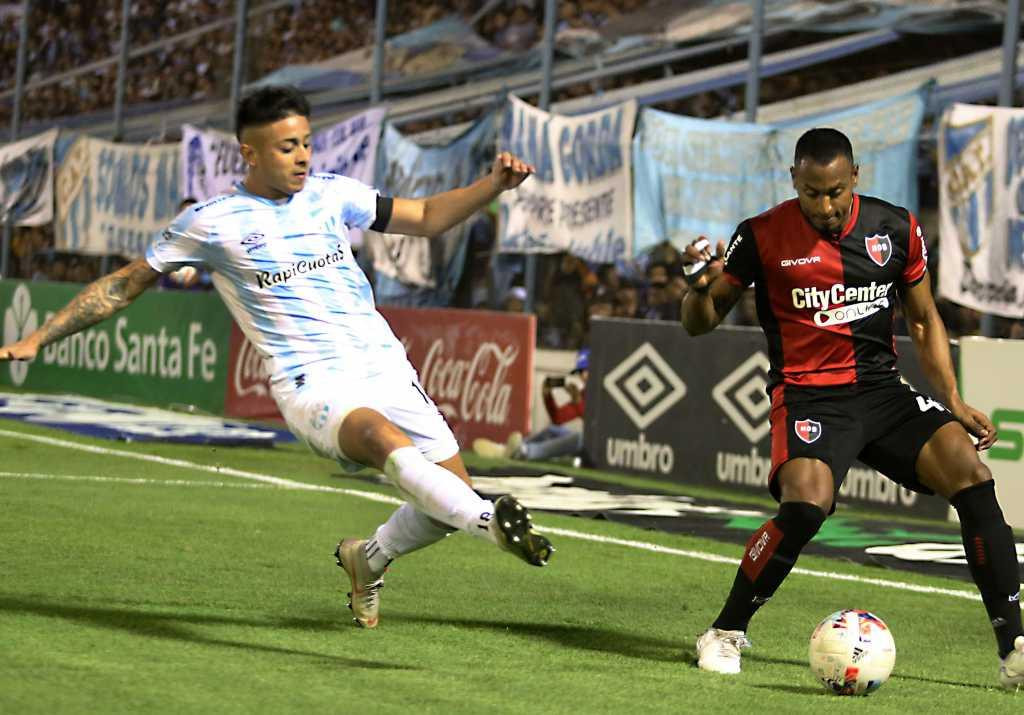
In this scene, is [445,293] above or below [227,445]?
above

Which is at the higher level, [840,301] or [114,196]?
[114,196]

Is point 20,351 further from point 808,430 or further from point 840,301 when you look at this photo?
point 840,301

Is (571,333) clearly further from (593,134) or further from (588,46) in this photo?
(588,46)

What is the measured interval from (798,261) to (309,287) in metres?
1.78

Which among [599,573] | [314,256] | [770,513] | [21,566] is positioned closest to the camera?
[314,256]

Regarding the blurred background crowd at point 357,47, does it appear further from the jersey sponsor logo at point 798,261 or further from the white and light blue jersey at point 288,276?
the white and light blue jersey at point 288,276

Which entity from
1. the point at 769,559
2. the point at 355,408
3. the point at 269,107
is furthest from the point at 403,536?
the point at 269,107

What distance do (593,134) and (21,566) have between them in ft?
30.6

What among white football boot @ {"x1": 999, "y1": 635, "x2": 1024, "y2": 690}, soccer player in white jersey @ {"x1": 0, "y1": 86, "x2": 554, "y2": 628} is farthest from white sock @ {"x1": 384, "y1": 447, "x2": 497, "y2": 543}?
white football boot @ {"x1": 999, "y1": 635, "x2": 1024, "y2": 690}

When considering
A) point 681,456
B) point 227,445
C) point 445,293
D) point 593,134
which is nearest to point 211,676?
point 681,456

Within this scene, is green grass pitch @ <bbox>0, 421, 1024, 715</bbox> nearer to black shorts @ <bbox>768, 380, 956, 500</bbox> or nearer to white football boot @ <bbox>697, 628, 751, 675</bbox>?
white football boot @ <bbox>697, 628, 751, 675</bbox>

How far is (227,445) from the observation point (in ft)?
52.4

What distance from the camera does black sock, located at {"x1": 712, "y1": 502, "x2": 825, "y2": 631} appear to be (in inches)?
251

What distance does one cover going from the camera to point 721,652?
644cm
